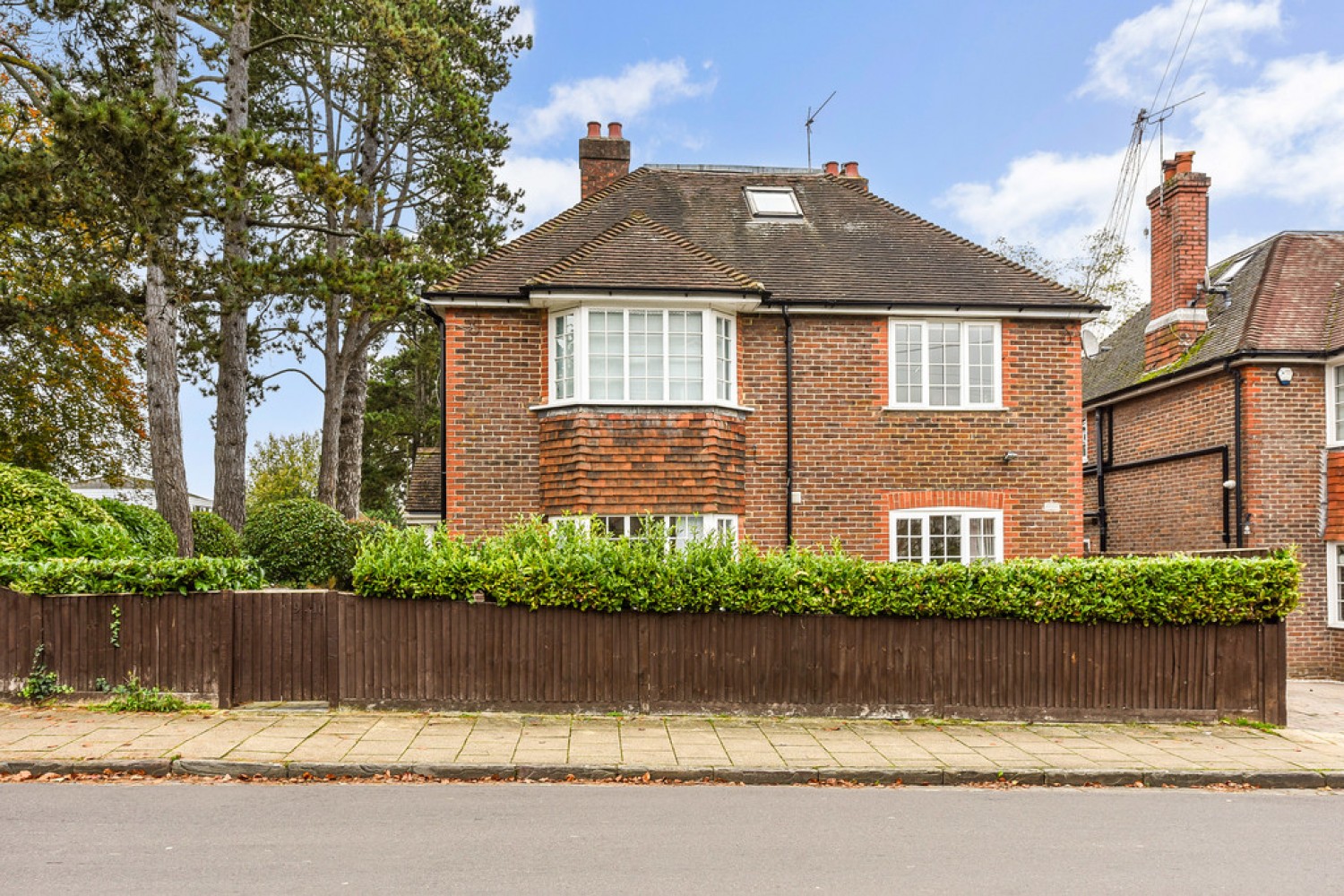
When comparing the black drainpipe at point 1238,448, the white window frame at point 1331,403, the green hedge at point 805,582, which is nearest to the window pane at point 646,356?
the green hedge at point 805,582

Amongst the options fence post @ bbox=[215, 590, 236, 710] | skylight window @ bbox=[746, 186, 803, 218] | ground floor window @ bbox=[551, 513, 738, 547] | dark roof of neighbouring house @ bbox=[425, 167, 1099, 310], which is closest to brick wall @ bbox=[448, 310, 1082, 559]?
ground floor window @ bbox=[551, 513, 738, 547]

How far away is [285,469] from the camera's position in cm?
4925

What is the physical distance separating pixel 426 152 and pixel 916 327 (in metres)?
17.7

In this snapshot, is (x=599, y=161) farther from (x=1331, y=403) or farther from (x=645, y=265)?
(x=1331, y=403)

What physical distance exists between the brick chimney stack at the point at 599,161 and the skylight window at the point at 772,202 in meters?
2.51

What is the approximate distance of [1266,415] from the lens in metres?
16.8

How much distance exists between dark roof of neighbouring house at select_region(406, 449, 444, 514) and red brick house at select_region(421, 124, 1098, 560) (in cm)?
775

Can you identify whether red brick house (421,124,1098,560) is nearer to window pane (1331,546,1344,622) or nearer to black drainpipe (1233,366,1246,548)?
black drainpipe (1233,366,1246,548)

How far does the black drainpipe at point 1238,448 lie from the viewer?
1667 centimetres

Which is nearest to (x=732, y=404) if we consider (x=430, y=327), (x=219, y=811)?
(x=219, y=811)

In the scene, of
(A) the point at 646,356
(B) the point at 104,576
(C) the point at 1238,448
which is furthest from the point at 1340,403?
(B) the point at 104,576

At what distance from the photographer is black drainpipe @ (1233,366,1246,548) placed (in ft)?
54.7

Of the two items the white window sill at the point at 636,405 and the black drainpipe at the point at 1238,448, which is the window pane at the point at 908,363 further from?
the black drainpipe at the point at 1238,448

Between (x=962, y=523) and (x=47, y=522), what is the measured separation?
12134mm
